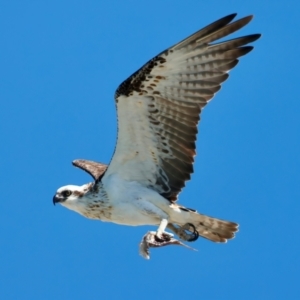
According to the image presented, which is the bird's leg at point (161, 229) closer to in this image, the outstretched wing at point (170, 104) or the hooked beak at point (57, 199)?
the outstretched wing at point (170, 104)

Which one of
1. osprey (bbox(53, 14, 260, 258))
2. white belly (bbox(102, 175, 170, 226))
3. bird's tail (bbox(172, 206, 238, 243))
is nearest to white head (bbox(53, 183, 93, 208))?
osprey (bbox(53, 14, 260, 258))

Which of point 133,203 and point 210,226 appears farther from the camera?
point 210,226

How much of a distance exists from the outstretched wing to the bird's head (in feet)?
1.51

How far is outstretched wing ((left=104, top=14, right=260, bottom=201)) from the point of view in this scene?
13531mm

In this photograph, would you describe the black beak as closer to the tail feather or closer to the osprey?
the osprey

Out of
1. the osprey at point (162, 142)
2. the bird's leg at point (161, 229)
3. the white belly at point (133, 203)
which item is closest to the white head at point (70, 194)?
the osprey at point (162, 142)

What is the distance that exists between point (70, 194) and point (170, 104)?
174 cm

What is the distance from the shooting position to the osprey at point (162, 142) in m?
13.6

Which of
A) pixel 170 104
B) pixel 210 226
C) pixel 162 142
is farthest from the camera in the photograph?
pixel 210 226

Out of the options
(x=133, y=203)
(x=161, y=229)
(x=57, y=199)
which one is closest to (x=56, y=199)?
(x=57, y=199)

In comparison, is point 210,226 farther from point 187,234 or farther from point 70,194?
point 70,194

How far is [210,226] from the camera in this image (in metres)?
14.5

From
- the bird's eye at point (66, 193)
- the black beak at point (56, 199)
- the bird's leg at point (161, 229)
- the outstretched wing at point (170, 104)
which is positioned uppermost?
the outstretched wing at point (170, 104)

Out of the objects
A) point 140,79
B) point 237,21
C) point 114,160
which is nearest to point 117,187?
point 114,160
